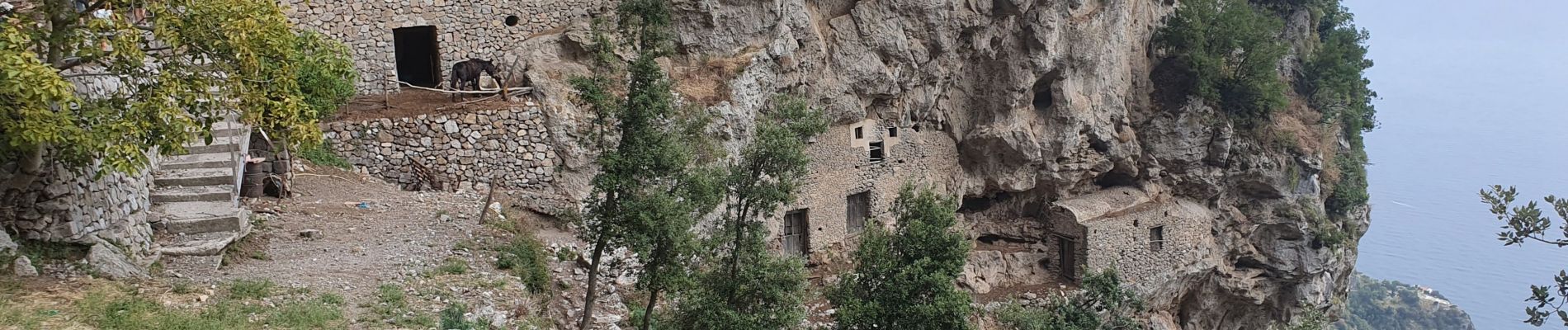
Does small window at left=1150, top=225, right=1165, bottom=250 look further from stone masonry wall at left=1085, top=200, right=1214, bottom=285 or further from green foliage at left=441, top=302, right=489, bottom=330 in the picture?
green foliage at left=441, top=302, right=489, bottom=330

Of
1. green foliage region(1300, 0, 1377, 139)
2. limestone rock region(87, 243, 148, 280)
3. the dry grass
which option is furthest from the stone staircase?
green foliage region(1300, 0, 1377, 139)

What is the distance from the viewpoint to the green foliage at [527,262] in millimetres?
16578

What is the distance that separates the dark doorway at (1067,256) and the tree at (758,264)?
1627 centimetres

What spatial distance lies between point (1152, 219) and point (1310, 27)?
1018 centimetres

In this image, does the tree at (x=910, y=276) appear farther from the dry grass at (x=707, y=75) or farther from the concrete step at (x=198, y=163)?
the concrete step at (x=198, y=163)

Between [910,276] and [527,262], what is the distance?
5.67 metres

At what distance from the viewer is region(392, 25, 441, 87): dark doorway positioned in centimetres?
2428

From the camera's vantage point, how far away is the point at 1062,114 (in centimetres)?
2994

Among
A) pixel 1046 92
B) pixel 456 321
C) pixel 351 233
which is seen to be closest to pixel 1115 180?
pixel 1046 92

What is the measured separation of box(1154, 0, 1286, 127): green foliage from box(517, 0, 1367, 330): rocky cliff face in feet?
1.96

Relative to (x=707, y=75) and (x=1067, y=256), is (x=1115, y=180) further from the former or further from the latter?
(x=707, y=75)

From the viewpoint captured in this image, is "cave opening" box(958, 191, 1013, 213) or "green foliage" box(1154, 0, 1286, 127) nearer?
"green foliage" box(1154, 0, 1286, 127)

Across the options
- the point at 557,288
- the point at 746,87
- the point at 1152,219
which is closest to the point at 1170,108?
the point at 1152,219

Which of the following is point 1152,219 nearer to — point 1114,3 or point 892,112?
point 1114,3
